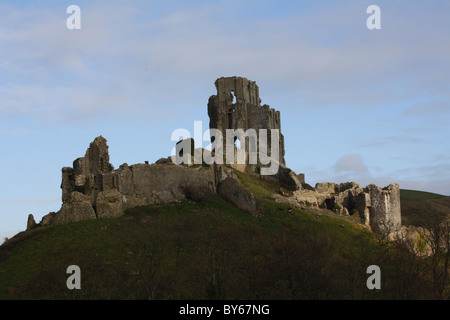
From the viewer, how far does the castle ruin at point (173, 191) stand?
54031 mm

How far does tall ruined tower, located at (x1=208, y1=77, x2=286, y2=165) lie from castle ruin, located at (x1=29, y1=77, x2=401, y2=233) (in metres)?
8.98

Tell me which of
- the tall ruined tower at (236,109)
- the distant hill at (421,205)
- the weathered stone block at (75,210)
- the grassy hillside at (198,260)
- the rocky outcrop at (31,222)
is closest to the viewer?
the grassy hillside at (198,260)

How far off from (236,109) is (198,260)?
4910cm

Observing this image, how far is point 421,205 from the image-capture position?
124m

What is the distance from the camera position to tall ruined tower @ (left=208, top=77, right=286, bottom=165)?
94.8 m

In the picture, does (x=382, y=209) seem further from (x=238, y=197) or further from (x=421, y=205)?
(x=421, y=205)

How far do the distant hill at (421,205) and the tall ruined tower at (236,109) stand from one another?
24707 mm

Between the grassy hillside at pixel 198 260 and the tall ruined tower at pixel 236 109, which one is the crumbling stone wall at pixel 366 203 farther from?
the tall ruined tower at pixel 236 109

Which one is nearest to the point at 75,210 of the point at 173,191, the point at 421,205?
the point at 173,191

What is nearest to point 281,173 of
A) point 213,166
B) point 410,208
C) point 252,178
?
point 252,178

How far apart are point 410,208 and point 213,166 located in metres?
61.2

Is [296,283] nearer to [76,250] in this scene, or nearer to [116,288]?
[116,288]

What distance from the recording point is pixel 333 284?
45219 mm

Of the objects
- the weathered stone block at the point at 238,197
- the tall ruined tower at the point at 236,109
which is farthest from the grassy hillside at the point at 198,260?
the tall ruined tower at the point at 236,109
